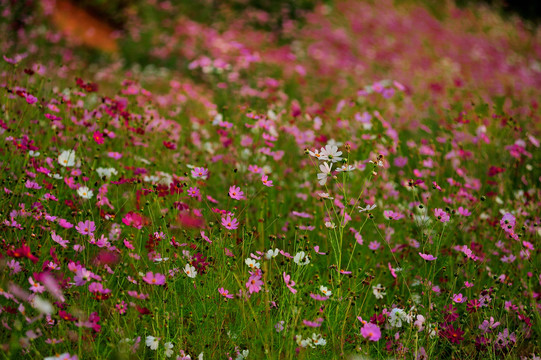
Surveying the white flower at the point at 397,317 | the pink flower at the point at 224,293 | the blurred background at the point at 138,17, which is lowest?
the blurred background at the point at 138,17

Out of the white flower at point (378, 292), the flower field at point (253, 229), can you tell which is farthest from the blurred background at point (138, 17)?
the white flower at point (378, 292)

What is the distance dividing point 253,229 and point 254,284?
26 centimetres

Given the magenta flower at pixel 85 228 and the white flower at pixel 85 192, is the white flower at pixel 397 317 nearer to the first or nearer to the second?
the magenta flower at pixel 85 228

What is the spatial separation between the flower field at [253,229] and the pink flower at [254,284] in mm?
35

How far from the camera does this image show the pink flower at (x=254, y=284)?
180 cm

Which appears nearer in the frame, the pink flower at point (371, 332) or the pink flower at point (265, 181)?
the pink flower at point (371, 332)

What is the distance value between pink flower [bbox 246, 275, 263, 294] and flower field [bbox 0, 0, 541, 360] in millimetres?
35

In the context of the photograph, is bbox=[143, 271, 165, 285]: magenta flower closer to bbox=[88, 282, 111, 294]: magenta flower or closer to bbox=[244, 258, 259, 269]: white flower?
bbox=[88, 282, 111, 294]: magenta flower

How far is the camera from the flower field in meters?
1.73

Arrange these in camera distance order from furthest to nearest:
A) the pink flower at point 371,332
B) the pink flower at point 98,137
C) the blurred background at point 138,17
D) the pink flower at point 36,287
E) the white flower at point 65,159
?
the blurred background at point 138,17
the pink flower at point 98,137
the white flower at point 65,159
the pink flower at point 371,332
the pink flower at point 36,287

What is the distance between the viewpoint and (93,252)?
2.09m

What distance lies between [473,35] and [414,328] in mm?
10407

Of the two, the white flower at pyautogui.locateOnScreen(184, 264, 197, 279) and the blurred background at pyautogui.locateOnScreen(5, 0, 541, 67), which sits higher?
the white flower at pyautogui.locateOnScreen(184, 264, 197, 279)

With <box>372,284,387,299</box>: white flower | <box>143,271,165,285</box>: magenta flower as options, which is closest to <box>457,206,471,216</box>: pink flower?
<box>372,284,387,299</box>: white flower
